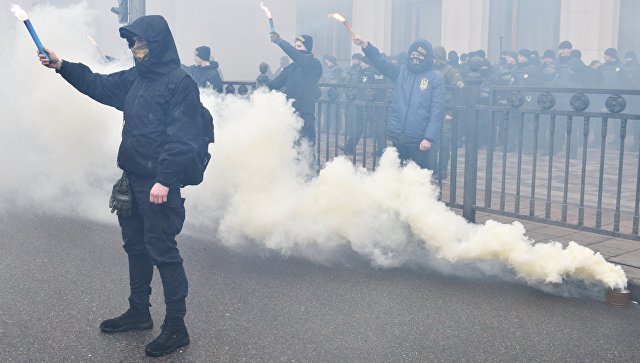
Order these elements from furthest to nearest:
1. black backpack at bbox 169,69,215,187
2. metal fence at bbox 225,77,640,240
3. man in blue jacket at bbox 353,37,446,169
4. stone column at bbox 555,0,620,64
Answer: stone column at bbox 555,0,620,64
man in blue jacket at bbox 353,37,446,169
metal fence at bbox 225,77,640,240
black backpack at bbox 169,69,215,187

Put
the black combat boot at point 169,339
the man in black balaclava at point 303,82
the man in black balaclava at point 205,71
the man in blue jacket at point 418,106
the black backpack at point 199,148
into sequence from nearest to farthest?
the black combat boot at point 169,339 → the black backpack at point 199,148 → the man in blue jacket at point 418,106 → the man in black balaclava at point 303,82 → the man in black balaclava at point 205,71

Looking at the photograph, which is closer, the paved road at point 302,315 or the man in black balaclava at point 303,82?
the paved road at point 302,315

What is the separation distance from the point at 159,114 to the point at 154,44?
362 millimetres

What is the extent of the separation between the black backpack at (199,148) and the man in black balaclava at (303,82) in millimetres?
4806

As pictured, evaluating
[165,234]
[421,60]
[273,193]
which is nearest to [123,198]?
[165,234]

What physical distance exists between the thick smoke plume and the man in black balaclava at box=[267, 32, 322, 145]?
52.6 inches

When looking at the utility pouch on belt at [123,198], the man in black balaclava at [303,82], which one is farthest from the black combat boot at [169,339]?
the man in black balaclava at [303,82]

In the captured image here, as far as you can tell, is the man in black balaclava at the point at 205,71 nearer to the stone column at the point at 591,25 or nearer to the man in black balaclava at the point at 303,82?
the man in black balaclava at the point at 303,82

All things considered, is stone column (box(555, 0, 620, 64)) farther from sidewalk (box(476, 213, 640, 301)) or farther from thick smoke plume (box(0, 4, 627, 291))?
thick smoke plume (box(0, 4, 627, 291))

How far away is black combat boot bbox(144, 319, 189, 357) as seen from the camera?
3.99 meters

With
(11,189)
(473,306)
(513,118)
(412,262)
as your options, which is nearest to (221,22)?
(513,118)

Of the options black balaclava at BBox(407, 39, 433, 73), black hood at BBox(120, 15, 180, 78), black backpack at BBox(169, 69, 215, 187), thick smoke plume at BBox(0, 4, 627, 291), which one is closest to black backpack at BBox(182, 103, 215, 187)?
black backpack at BBox(169, 69, 215, 187)

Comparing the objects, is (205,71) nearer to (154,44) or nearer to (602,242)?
(602,242)

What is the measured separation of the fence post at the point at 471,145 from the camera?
711 cm
